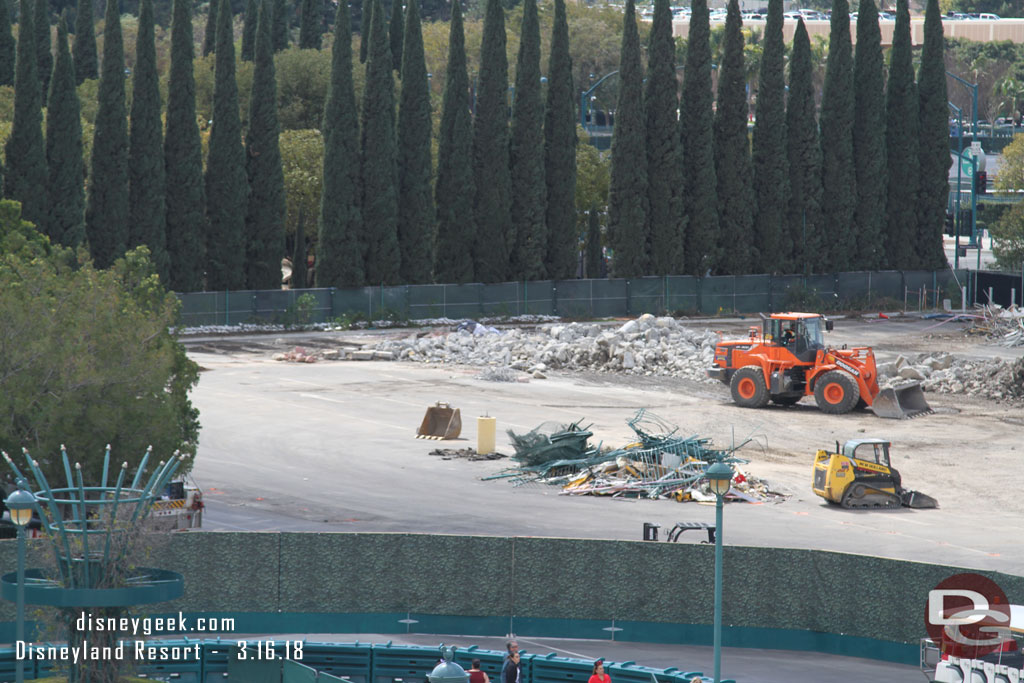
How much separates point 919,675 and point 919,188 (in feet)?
192

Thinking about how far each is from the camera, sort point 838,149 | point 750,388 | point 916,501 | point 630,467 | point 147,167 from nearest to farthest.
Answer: point 916,501 < point 630,467 < point 750,388 < point 147,167 < point 838,149

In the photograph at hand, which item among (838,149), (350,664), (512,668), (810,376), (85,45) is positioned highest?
(85,45)

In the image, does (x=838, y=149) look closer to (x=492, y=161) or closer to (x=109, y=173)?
(x=492, y=161)

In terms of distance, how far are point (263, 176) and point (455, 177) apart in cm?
868

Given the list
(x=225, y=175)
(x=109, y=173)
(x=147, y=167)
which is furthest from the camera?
(x=225, y=175)

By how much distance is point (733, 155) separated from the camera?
231 ft

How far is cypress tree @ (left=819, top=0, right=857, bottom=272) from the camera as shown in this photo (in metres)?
71.5

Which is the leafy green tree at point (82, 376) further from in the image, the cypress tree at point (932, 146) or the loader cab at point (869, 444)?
the cypress tree at point (932, 146)

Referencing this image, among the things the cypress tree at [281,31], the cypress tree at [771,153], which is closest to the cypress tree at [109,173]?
the cypress tree at [771,153]

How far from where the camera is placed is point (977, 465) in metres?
34.5

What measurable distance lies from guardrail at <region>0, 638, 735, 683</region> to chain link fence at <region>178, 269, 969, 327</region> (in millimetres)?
41677

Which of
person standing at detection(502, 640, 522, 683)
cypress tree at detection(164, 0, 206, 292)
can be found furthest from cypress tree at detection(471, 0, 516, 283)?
person standing at detection(502, 640, 522, 683)
